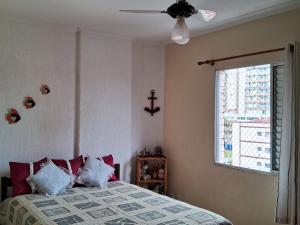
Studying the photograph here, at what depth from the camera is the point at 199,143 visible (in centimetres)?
387

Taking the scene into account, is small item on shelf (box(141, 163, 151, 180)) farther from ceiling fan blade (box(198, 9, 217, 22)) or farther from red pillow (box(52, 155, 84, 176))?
ceiling fan blade (box(198, 9, 217, 22))

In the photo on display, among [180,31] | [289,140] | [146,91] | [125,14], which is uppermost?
[125,14]

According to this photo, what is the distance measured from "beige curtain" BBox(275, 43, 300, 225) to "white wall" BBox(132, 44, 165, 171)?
2.12 metres

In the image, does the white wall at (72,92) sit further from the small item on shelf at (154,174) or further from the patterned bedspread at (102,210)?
the patterned bedspread at (102,210)

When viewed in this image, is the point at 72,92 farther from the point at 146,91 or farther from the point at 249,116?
the point at 249,116

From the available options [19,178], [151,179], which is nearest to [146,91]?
[151,179]

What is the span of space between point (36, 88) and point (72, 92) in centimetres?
45

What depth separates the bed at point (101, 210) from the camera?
2365 millimetres

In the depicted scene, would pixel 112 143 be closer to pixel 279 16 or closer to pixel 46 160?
pixel 46 160

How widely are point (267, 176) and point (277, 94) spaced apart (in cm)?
85

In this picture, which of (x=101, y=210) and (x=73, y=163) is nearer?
(x=101, y=210)

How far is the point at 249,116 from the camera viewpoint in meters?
3.28

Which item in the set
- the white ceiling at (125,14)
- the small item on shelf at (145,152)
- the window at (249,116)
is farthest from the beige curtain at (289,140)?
the small item on shelf at (145,152)

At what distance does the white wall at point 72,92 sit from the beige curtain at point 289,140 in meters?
2.12
